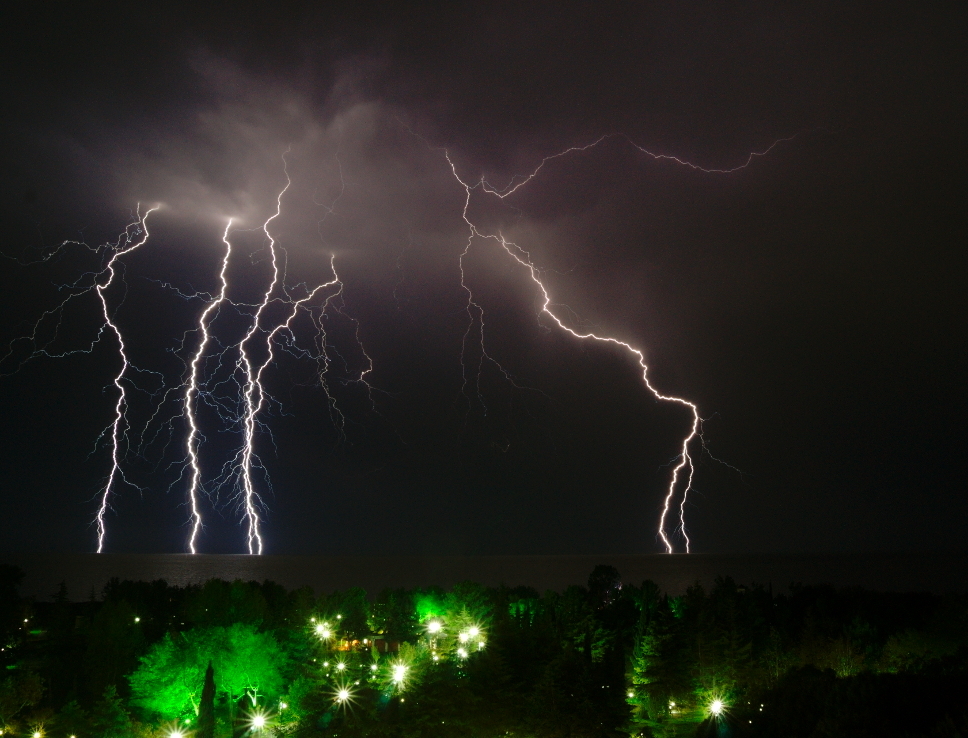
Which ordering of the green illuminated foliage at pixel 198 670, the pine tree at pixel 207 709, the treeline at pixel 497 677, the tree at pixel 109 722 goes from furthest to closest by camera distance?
the green illuminated foliage at pixel 198 670 → the pine tree at pixel 207 709 → the tree at pixel 109 722 → the treeline at pixel 497 677

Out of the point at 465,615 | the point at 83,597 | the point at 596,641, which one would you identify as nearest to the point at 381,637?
the point at 465,615

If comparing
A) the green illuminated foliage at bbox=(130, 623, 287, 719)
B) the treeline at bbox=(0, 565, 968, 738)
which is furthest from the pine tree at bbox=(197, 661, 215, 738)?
the green illuminated foliage at bbox=(130, 623, 287, 719)

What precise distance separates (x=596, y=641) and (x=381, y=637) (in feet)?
42.6

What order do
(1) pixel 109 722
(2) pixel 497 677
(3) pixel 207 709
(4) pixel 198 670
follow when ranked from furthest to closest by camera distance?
1. (4) pixel 198 670
2. (3) pixel 207 709
3. (2) pixel 497 677
4. (1) pixel 109 722

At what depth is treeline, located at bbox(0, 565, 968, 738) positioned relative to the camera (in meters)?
20.5

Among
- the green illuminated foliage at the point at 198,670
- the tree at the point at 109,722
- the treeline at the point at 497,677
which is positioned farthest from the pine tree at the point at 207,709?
the tree at the point at 109,722

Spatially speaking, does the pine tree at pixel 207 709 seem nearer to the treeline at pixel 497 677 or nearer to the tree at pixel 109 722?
the treeline at pixel 497 677

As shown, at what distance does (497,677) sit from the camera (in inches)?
877

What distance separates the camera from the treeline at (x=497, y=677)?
20516mm

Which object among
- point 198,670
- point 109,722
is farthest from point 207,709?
point 109,722

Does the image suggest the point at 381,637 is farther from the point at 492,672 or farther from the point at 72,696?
the point at 492,672

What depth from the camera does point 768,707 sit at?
21.1 m

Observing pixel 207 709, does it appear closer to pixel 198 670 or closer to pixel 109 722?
pixel 198 670

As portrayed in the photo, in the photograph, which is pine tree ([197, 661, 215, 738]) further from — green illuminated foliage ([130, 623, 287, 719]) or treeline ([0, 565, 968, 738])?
green illuminated foliage ([130, 623, 287, 719])
